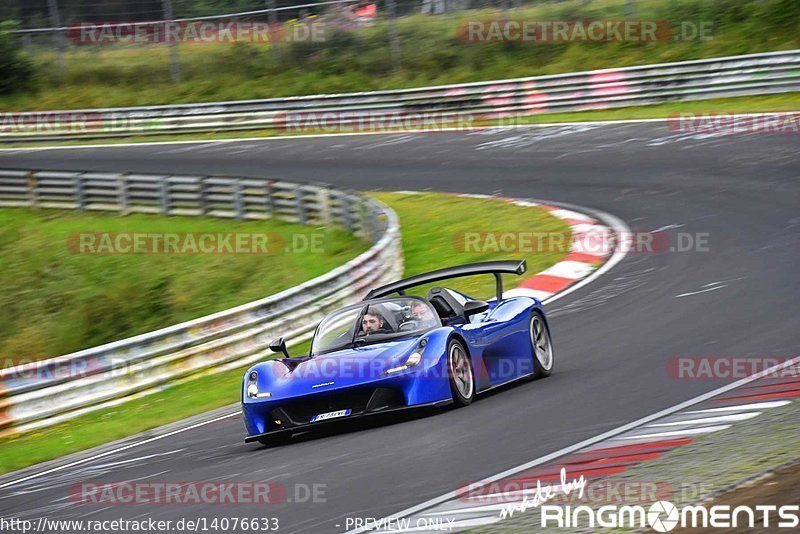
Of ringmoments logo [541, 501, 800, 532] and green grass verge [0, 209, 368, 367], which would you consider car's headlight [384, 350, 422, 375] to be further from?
green grass verge [0, 209, 368, 367]

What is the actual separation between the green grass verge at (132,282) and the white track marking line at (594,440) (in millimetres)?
9241

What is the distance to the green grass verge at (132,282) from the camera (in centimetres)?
1711

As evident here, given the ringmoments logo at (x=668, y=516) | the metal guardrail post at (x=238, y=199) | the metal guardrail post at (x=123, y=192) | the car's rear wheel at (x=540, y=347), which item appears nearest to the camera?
the ringmoments logo at (x=668, y=516)

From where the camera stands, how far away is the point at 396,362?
8242mm

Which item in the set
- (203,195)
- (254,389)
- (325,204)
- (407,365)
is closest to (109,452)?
(254,389)

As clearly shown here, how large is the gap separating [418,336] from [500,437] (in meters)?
1.71

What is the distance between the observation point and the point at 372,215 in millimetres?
16688

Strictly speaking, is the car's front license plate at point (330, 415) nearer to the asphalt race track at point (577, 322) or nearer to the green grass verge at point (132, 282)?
the asphalt race track at point (577, 322)

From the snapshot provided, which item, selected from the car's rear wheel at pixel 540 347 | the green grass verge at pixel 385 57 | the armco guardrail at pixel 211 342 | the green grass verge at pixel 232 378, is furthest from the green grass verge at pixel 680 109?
the car's rear wheel at pixel 540 347

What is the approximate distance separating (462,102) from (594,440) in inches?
799

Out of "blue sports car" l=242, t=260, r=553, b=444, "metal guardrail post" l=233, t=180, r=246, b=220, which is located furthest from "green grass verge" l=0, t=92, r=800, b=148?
"blue sports car" l=242, t=260, r=553, b=444

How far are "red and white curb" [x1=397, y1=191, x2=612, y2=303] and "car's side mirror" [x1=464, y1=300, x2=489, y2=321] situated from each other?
3.57m

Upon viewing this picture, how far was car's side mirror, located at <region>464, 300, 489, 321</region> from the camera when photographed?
9500 millimetres

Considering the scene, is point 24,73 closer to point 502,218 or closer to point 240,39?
point 240,39
